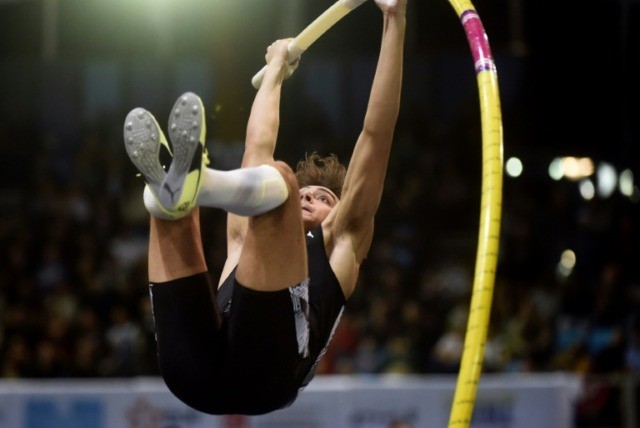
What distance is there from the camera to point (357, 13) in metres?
11.8

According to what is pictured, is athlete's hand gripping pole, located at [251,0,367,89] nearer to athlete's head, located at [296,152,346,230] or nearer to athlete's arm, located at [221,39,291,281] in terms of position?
athlete's arm, located at [221,39,291,281]

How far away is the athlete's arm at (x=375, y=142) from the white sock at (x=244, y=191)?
633 mm

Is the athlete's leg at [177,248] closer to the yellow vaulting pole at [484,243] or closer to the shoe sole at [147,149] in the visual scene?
the shoe sole at [147,149]

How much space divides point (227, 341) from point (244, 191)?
58 centimetres

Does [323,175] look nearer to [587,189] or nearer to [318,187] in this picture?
[318,187]

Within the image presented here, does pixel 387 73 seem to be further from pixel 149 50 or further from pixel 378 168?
pixel 149 50

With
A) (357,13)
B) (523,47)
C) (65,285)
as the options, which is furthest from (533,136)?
(65,285)

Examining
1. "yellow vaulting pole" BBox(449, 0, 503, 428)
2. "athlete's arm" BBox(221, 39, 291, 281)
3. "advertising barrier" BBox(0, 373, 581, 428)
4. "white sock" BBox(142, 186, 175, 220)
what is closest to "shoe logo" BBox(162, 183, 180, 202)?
"white sock" BBox(142, 186, 175, 220)

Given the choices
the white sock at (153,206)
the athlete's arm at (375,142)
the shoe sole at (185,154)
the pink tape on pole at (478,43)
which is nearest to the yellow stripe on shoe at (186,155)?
the shoe sole at (185,154)

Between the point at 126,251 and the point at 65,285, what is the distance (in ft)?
2.49

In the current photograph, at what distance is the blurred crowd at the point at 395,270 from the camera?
30.7ft

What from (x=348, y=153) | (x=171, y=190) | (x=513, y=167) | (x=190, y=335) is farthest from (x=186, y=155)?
(x=513, y=167)

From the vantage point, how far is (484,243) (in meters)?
4.07

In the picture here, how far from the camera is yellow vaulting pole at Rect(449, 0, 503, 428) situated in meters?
3.91
